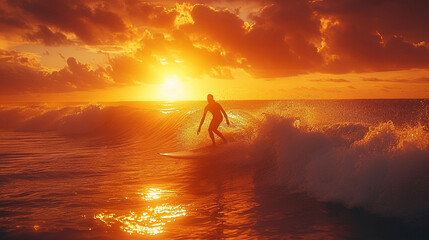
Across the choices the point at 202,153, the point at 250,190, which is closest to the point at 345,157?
the point at 250,190

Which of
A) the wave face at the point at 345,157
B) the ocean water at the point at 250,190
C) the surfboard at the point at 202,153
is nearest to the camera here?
the ocean water at the point at 250,190

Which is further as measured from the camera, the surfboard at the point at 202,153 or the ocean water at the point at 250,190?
the surfboard at the point at 202,153

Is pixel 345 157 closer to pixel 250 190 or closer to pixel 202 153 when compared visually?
pixel 250 190

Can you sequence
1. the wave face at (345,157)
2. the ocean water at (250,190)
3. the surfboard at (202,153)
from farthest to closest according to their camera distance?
the surfboard at (202,153)
the wave face at (345,157)
the ocean water at (250,190)

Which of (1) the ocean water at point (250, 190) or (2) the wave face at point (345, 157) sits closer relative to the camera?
(1) the ocean water at point (250, 190)

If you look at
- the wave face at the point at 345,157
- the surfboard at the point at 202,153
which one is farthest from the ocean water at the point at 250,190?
the surfboard at the point at 202,153

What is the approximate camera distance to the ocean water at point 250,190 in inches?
224

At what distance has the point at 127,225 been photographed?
585cm

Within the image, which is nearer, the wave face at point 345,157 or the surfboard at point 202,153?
the wave face at point 345,157

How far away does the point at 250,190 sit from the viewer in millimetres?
8312

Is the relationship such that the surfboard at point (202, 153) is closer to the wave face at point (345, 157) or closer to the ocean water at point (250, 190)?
the ocean water at point (250, 190)

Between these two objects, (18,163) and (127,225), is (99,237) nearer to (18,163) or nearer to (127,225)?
(127,225)

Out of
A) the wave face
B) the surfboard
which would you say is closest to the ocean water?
the wave face

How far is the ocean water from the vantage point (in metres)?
5.68
